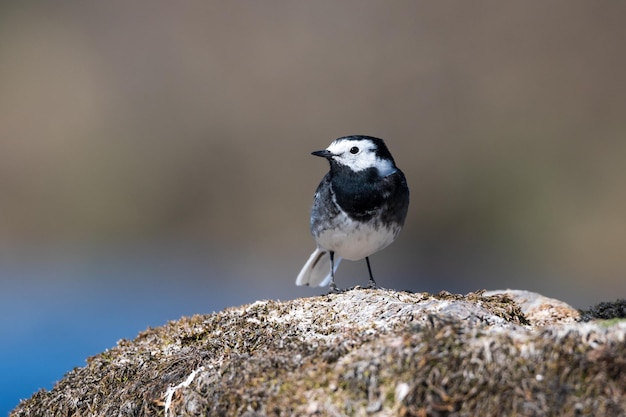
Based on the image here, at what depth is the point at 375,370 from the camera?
7.95ft

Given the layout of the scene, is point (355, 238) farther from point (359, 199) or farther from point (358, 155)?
point (358, 155)

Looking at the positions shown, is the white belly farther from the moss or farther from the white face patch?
the moss

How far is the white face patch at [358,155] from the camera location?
542 cm

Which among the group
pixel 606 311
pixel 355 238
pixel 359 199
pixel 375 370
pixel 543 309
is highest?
pixel 359 199

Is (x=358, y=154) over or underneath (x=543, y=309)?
over

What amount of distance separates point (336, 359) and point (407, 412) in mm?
439

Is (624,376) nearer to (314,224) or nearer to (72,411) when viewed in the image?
(72,411)

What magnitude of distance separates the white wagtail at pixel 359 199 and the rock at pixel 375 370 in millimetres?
1562

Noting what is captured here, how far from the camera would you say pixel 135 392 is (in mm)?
3326

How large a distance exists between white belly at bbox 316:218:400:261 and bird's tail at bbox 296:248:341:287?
73 centimetres

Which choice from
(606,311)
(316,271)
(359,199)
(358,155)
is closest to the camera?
(606,311)

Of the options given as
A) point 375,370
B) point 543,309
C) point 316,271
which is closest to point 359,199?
point 316,271

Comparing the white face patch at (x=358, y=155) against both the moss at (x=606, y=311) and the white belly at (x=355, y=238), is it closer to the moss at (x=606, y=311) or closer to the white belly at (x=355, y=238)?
the white belly at (x=355, y=238)

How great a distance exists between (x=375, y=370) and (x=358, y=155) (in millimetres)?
3185
